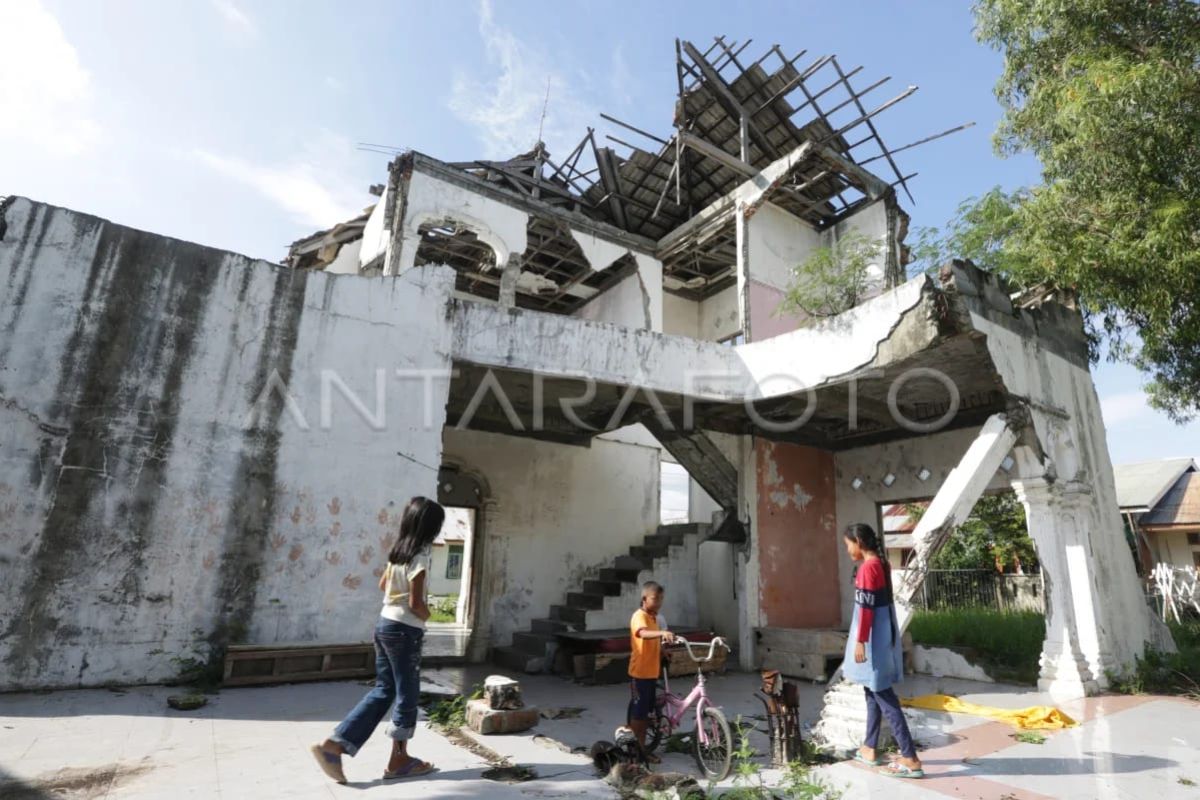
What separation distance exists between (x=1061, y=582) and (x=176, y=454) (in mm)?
9758

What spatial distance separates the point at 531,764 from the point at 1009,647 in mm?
7978

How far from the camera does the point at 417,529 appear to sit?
363 cm

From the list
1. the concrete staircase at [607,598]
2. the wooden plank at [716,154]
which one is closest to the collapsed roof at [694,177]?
the wooden plank at [716,154]

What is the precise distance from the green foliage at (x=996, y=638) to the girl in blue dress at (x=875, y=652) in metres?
5.28

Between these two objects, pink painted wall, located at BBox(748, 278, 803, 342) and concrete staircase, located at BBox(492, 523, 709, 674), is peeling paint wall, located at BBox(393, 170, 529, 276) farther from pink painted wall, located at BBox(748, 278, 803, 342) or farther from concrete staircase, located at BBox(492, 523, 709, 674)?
concrete staircase, located at BBox(492, 523, 709, 674)

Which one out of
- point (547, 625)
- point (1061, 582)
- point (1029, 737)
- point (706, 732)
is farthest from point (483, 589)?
point (1061, 582)

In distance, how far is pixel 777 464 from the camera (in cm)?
1096

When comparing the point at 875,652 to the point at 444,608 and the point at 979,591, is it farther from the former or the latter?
the point at 444,608

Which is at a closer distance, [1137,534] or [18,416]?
[18,416]

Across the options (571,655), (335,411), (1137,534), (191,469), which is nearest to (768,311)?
(571,655)

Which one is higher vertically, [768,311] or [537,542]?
[768,311]

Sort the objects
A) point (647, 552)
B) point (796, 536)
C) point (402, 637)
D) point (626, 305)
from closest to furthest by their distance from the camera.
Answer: point (402, 637)
point (796, 536)
point (647, 552)
point (626, 305)

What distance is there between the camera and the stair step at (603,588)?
10.8m

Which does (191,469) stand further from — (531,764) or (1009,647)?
(1009,647)
